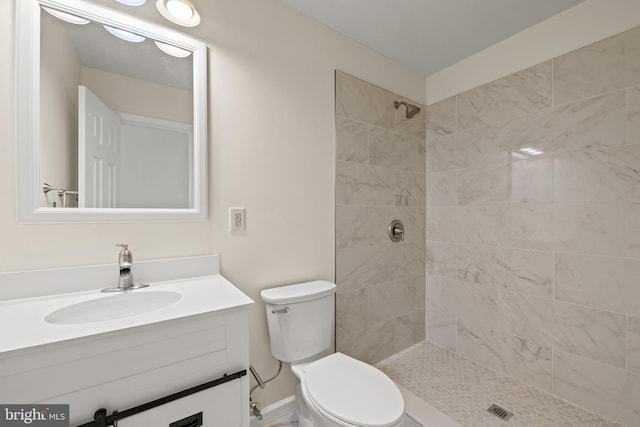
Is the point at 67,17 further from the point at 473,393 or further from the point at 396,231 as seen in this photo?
the point at 473,393

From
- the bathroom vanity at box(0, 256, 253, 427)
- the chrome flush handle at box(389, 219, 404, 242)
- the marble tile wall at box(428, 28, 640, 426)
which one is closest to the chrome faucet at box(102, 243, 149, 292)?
the bathroom vanity at box(0, 256, 253, 427)

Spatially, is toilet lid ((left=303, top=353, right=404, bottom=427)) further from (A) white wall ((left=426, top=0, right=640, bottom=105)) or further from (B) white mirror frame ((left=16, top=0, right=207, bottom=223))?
(A) white wall ((left=426, top=0, right=640, bottom=105))

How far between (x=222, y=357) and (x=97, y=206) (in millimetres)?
783

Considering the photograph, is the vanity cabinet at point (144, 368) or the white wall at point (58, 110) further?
the white wall at point (58, 110)

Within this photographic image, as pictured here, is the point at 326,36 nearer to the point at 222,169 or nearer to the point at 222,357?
Answer: the point at 222,169

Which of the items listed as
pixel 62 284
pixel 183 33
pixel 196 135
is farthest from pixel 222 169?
pixel 62 284

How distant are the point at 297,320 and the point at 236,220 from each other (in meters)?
0.59

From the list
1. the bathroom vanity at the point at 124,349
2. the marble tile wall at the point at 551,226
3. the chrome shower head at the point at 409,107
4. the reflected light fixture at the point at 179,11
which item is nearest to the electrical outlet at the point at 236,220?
the bathroom vanity at the point at 124,349

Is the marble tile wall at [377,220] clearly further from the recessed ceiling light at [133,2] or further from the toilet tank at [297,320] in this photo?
the recessed ceiling light at [133,2]

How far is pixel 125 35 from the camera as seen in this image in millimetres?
1135

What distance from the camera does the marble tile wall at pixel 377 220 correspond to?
5.75 ft

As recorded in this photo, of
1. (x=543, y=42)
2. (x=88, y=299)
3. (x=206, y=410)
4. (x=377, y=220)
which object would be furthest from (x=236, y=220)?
(x=543, y=42)

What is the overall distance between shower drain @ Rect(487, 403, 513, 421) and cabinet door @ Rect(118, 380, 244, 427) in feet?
4.61

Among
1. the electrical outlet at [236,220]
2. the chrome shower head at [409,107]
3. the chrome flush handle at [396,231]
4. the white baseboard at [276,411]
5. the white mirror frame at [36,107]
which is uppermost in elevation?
the chrome shower head at [409,107]
